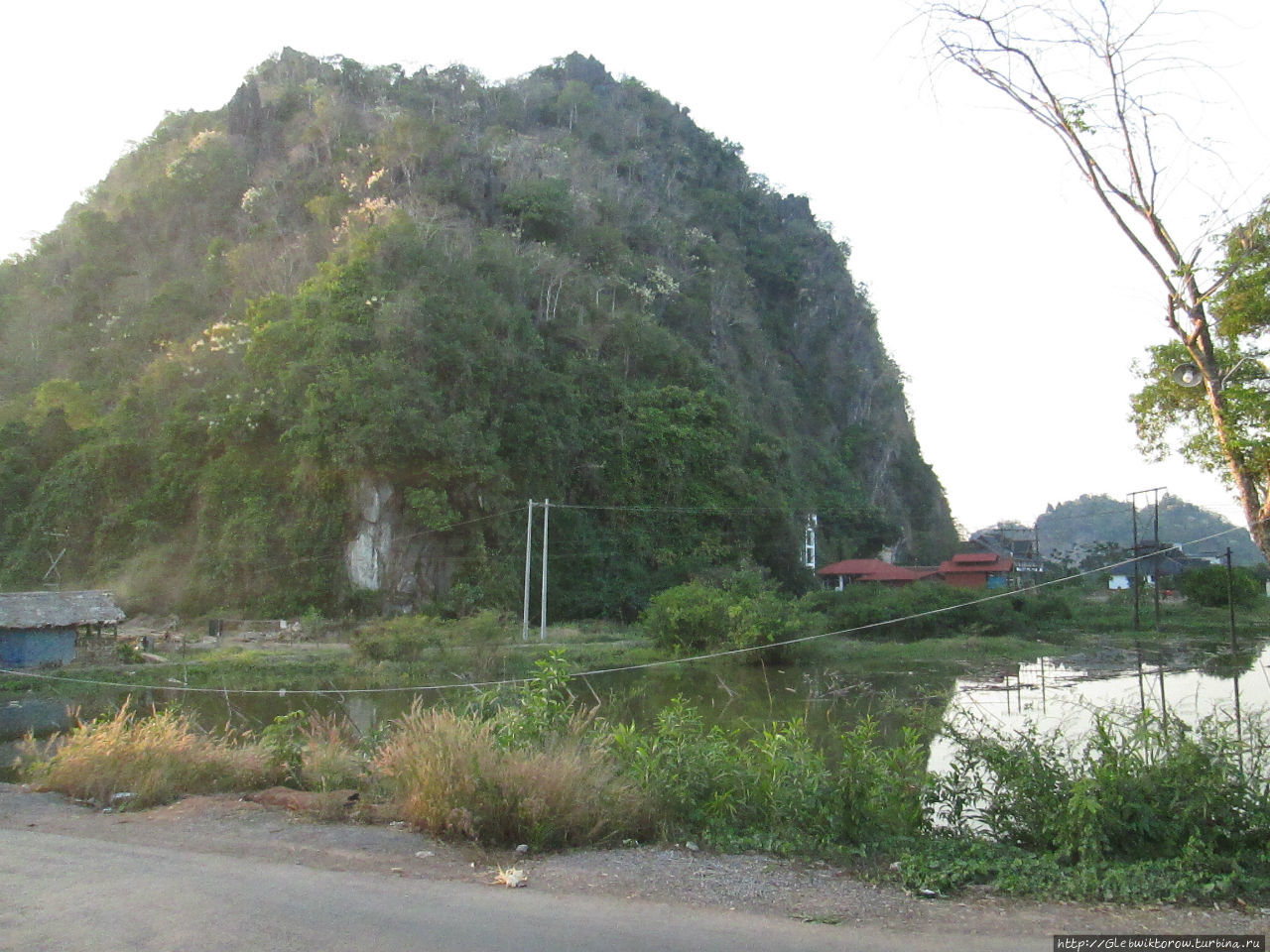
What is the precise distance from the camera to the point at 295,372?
3269 cm

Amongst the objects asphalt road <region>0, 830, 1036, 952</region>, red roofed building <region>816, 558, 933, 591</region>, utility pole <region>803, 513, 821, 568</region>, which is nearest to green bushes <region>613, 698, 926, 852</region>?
asphalt road <region>0, 830, 1036, 952</region>

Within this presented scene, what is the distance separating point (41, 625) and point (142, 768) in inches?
775

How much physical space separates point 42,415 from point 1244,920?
148 ft

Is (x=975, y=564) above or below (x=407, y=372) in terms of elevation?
below

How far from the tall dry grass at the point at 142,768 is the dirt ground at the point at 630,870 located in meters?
0.32

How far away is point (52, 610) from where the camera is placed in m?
24.6

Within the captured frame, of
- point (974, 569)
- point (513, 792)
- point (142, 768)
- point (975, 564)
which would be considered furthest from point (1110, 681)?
point (975, 564)

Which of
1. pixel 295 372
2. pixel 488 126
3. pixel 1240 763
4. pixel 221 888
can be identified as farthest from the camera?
pixel 488 126

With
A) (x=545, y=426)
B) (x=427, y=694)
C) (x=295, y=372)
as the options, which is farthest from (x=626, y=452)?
(x=427, y=694)

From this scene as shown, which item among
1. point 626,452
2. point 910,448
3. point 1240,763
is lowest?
point 1240,763

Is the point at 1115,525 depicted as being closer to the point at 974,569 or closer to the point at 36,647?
the point at 974,569

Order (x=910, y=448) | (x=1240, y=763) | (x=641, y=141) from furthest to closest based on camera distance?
(x=910, y=448), (x=641, y=141), (x=1240, y=763)

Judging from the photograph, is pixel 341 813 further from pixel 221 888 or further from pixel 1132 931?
Result: pixel 1132 931

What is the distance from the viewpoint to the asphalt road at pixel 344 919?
4301mm
